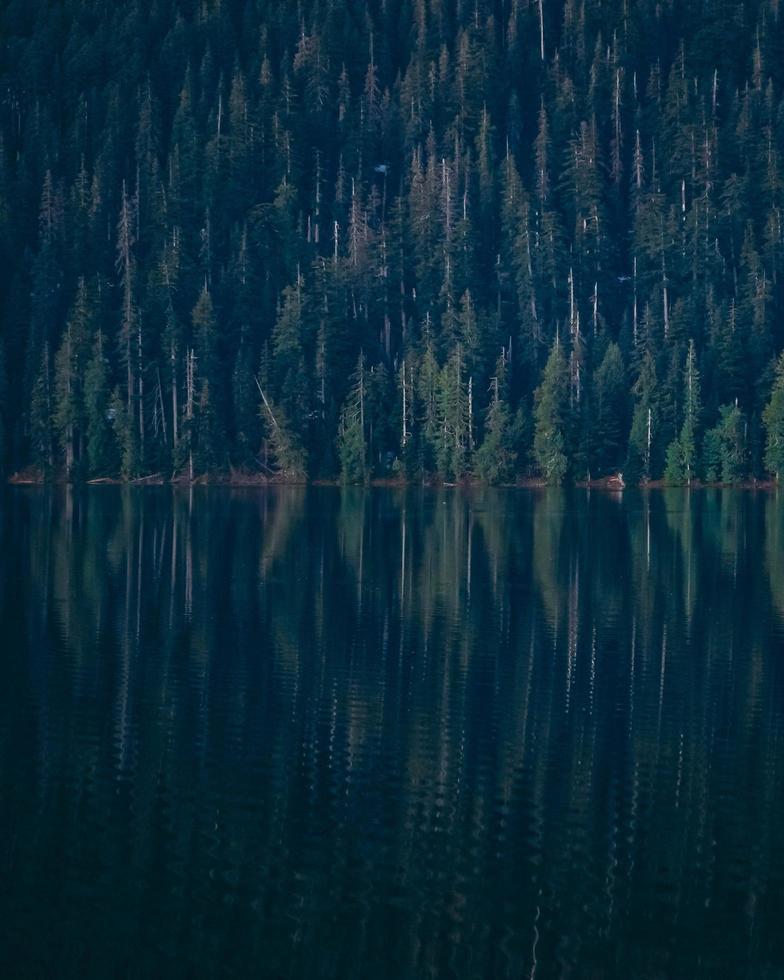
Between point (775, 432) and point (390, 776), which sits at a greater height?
point (775, 432)

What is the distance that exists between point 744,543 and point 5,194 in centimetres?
11318

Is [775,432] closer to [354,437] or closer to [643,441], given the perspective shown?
[643,441]

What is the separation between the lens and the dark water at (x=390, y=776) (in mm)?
16625

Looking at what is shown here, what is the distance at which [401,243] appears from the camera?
471 feet

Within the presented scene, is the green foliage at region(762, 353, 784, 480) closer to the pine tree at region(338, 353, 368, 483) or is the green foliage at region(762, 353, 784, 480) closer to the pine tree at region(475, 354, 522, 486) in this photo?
the pine tree at region(475, 354, 522, 486)

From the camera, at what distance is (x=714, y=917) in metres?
17.3

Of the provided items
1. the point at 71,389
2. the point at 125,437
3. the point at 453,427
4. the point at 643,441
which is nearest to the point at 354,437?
the point at 453,427

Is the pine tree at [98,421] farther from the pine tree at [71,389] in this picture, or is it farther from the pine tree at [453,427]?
the pine tree at [453,427]

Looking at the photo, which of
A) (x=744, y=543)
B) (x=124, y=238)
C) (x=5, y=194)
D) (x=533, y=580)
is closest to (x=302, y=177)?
(x=124, y=238)

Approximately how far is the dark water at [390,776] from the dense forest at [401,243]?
248 ft

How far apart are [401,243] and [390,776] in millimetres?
123672

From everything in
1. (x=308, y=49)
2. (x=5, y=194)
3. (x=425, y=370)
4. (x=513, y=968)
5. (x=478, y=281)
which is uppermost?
(x=308, y=49)

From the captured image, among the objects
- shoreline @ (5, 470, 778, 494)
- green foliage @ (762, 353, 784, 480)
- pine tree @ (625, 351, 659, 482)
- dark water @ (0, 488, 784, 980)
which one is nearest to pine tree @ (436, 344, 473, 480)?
shoreline @ (5, 470, 778, 494)

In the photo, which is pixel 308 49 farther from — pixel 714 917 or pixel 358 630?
pixel 714 917
